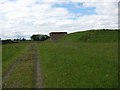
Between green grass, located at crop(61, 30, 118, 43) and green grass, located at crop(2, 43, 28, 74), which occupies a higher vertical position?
green grass, located at crop(61, 30, 118, 43)

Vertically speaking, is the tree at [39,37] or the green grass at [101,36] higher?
the tree at [39,37]

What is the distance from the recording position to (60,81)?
1540 centimetres

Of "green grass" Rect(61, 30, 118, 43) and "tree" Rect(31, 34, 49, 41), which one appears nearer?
"green grass" Rect(61, 30, 118, 43)

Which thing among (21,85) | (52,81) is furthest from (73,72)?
(21,85)

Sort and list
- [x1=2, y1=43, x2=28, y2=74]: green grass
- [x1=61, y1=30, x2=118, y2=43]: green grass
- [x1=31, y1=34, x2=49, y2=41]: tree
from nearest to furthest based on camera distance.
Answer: [x1=2, y1=43, x2=28, y2=74]: green grass < [x1=61, y1=30, x2=118, y2=43]: green grass < [x1=31, y1=34, x2=49, y2=41]: tree

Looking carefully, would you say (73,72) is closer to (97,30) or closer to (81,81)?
(81,81)

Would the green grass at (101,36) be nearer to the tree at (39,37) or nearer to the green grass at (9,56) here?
the green grass at (9,56)

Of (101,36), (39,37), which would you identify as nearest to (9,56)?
(101,36)

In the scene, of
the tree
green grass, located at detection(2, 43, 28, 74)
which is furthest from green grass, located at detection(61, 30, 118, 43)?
the tree

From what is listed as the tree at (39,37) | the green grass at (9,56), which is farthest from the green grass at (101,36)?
the tree at (39,37)

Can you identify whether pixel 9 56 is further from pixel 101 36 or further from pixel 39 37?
pixel 39 37

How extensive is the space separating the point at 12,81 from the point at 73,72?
346 centimetres

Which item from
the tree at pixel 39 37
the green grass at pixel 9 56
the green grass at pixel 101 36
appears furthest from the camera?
the tree at pixel 39 37

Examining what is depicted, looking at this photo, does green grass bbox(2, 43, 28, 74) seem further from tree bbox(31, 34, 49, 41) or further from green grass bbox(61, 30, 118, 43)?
tree bbox(31, 34, 49, 41)
